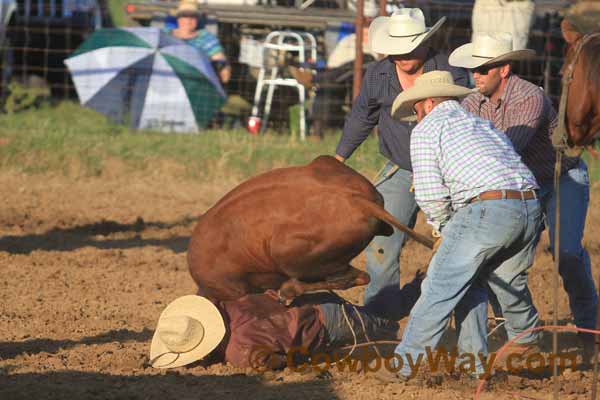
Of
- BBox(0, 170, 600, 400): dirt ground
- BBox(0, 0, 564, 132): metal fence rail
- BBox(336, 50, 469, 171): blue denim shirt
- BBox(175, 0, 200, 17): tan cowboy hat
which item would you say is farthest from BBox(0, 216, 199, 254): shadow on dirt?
BBox(175, 0, 200, 17): tan cowboy hat

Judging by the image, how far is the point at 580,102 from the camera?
17.1 feet

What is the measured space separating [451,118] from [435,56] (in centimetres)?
127

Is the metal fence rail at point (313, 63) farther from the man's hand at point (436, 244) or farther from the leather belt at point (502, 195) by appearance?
the leather belt at point (502, 195)

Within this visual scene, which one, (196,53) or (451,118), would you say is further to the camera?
(196,53)

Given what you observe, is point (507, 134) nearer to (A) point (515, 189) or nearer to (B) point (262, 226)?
(A) point (515, 189)

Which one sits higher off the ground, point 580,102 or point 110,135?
point 580,102

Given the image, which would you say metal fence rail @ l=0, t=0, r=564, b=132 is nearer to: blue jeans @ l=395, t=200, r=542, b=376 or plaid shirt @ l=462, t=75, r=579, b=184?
plaid shirt @ l=462, t=75, r=579, b=184

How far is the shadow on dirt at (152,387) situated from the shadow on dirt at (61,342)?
1.75 ft

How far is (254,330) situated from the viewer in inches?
200

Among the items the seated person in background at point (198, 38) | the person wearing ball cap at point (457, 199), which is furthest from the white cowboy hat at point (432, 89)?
the seated person in background at point (198, 38)

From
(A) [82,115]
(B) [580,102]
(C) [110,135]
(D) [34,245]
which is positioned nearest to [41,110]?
(A) [82,115]

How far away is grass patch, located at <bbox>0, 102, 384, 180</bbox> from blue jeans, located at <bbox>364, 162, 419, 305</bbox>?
13.9 feet

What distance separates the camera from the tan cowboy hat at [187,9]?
12.2 metres

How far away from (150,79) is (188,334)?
724 centimetres
